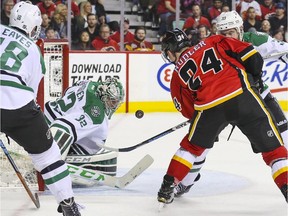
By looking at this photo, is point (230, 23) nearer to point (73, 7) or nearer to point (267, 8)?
point (73, 7)

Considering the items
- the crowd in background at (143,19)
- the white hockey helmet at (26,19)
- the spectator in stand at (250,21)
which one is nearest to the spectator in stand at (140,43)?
the crowd in background at (143,19)

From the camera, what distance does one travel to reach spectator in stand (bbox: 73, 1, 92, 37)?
8906mm

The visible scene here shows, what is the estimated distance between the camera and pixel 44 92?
504 cm

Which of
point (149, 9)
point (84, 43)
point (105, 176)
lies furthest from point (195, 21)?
point (105, 176)

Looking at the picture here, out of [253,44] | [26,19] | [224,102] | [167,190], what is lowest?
[167,190]

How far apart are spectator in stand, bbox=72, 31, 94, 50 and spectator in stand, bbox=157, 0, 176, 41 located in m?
1.01

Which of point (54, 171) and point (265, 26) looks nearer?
point (54, 171)

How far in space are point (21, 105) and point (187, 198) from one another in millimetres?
1277

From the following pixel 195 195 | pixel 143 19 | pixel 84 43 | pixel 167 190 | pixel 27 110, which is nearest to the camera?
pixel 27 110

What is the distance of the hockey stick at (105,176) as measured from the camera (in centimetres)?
455

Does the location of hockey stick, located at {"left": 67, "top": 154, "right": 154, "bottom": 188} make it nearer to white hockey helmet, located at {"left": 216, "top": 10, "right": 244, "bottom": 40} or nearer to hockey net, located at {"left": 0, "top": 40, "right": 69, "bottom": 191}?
hockey net, located at {"left": 0, "top": 40, "right": 69, "bottom": 191}

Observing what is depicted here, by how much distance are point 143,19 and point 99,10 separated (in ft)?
2.20

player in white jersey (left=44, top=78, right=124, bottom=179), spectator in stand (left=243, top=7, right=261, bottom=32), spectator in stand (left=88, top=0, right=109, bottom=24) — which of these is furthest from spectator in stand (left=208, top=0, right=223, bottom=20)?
player in white jersey (left=44, top=78, right=124, bottom=179)

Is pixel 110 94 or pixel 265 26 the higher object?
pixel 110 94
